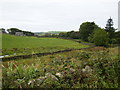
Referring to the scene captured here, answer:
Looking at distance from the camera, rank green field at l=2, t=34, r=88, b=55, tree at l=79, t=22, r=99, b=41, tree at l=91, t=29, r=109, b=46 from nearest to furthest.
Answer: green field at l=2, t=34, r=88, b=55
tree at l=91, t=29, r=109, b=46
tree at l=79, t=22, r=99, b=41

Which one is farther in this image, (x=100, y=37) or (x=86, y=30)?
(x=86, y=30)

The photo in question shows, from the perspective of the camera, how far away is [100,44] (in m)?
38.0

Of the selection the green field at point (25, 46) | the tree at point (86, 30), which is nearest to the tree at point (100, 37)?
the green field at point (25, 46)

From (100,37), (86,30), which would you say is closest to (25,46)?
(100,37)

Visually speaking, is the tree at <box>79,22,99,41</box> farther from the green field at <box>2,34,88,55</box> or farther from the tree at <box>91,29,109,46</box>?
the green field at <box>2,34,88,55</box>

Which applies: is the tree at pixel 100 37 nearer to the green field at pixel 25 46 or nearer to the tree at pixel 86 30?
the green field at pixel 25 46

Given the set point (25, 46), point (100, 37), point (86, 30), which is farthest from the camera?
point (86, 30)

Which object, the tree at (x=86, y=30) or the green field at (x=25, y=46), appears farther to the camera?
the tree at (x=86, y=30)

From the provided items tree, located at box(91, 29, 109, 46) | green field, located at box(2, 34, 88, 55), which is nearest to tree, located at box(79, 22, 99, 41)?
tree, located at box(91, 29, 109, 46)

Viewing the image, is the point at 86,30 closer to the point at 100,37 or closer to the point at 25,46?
the point at 100,37

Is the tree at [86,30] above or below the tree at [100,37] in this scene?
above

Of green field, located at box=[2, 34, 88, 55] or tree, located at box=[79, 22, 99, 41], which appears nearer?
green field, located at box=[2, 34, 88, 55]

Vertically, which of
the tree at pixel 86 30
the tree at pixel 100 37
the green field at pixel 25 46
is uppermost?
the tree at pixel 86 30

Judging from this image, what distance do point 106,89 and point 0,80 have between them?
12.0 ft
